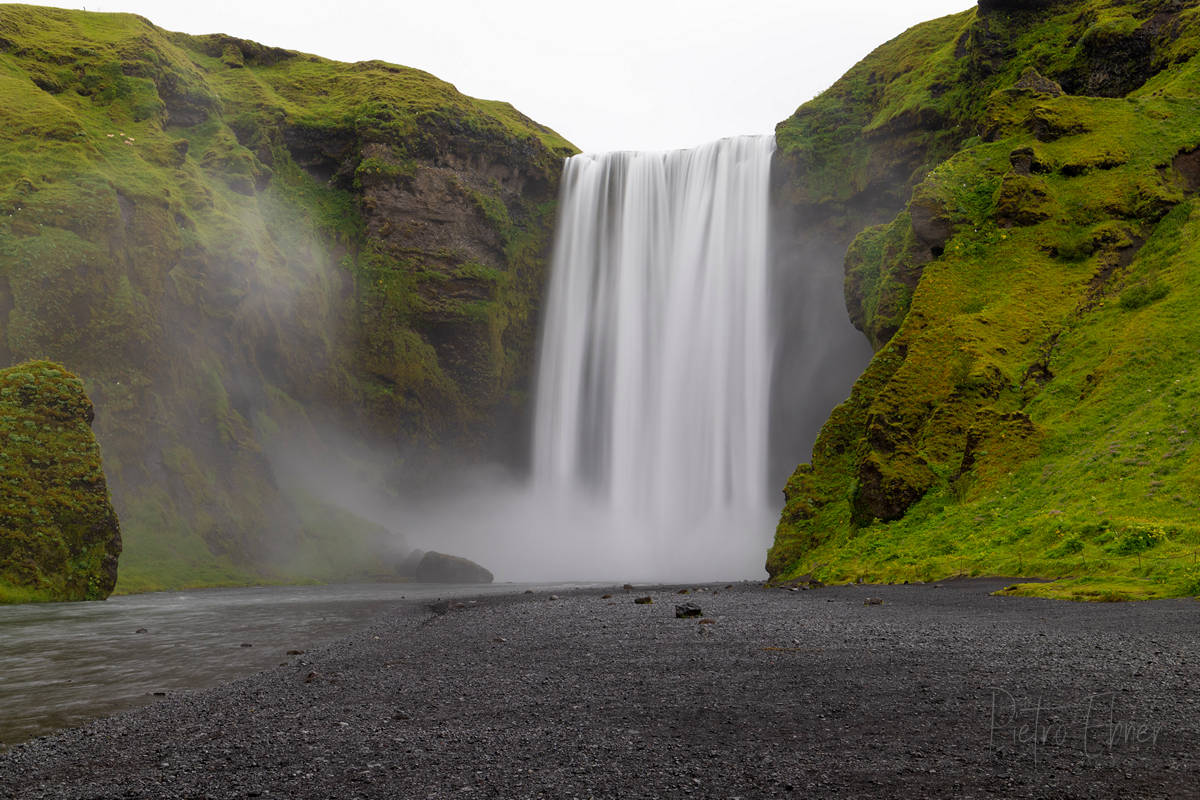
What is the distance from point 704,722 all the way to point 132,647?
1246cm

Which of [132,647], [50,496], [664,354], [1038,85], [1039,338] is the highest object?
[1038,85]

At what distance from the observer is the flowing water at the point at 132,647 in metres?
9.05

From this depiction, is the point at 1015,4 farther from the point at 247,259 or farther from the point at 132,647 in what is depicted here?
the point at 132,647

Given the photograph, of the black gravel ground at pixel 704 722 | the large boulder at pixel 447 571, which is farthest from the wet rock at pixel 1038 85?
the large boulder at pixel 447 571

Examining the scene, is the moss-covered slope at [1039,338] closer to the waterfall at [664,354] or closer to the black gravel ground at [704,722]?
the black gravel ground at [704,722]

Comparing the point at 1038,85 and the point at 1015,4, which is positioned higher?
the point at 1015,4

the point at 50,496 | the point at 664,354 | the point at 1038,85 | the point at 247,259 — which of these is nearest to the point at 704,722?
the point at 50,496

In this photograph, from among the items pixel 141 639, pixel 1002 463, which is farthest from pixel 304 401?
pixel 1002 463

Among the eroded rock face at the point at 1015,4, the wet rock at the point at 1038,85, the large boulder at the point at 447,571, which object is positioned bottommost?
the large boulder at the point at 447,571

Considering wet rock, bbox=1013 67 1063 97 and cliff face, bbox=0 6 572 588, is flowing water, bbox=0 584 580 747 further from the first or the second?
wet rock, bbox=1013 67 1063 97

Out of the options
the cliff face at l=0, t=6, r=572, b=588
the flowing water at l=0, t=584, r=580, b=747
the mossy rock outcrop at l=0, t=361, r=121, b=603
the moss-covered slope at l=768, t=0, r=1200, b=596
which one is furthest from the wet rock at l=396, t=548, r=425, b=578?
the moss-covered slope at l=768, t=0, r=1200, b=596

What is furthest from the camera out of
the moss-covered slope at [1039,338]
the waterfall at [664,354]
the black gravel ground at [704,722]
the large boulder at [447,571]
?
the waterfall at [664,354]

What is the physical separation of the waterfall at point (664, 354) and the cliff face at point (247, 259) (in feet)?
14.9

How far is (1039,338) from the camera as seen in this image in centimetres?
2359
